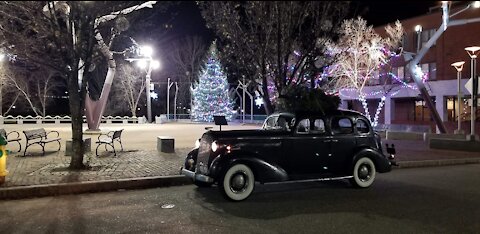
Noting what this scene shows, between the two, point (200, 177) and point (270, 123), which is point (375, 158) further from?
point (200, 177)

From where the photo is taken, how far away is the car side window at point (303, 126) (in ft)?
32.1

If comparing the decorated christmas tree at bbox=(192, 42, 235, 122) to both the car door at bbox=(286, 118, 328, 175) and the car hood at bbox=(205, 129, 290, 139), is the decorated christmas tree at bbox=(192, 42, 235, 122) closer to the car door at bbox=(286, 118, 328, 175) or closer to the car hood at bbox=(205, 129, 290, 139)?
the car door at bbox=(286, 118, 328, 175)

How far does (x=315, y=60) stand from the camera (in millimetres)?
14633

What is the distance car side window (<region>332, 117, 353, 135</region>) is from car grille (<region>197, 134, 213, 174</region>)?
2917mm

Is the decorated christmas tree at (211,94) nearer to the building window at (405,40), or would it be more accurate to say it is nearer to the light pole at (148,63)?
the light pole at (148,63)

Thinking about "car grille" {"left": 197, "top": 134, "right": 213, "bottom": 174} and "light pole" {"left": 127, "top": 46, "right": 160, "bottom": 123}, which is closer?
"car grille" {"left": 197, "top": 134, "right": 213, "bottom": 174}

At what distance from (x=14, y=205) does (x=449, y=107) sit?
40.2m

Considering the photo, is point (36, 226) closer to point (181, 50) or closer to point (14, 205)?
point (14, 205)

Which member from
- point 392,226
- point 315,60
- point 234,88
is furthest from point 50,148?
point 234,88

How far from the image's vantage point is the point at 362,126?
10680 mm

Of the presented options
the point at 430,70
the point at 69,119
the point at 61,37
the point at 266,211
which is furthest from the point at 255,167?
the point at 69,119

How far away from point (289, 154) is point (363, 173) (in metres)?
2.19

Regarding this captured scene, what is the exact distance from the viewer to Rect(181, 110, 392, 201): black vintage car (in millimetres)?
8953

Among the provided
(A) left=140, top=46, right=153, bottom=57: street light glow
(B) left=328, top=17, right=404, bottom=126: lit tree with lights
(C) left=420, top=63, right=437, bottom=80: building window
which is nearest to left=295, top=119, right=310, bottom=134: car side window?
(A) left=140, top=46, right=153, bottom=57: street light glow
